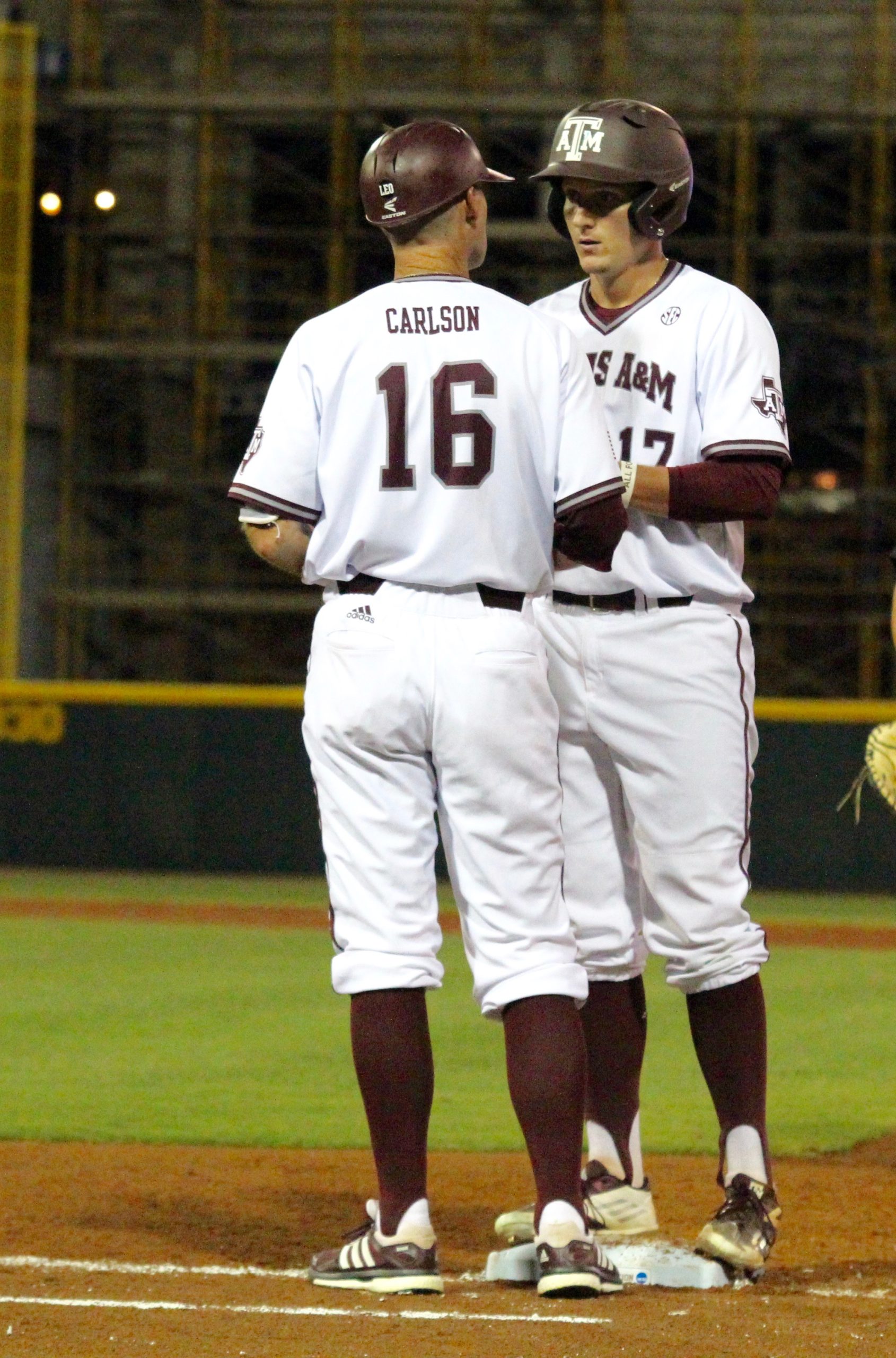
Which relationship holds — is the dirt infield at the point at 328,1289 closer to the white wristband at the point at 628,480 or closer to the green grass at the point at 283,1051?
the green grass at the point at 283,1051

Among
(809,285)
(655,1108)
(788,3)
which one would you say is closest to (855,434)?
(809,285)

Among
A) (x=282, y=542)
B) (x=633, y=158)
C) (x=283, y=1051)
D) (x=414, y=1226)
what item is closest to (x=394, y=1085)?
(x=414, y=1226)

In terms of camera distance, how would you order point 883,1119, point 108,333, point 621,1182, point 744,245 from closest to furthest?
point 621,1182 → point 883,1119 → point 744,245 → point 108,333

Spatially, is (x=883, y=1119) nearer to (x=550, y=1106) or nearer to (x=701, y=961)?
(x=701, y=961)

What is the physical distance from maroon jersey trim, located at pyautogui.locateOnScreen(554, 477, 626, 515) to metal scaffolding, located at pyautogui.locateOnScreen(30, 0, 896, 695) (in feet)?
48.0

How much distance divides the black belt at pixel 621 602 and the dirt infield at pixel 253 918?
5.97 m

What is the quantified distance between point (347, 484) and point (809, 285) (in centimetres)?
1617

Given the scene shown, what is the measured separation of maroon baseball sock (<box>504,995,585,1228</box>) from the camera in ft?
9.98

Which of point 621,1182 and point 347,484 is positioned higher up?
point 347,484

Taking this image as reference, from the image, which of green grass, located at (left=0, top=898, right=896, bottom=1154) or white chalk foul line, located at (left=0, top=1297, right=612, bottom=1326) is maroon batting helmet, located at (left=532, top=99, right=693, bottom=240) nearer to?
white chalk foul line, located at (left=0, top=1297, right=612, bottom=1326)

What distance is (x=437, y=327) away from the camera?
314 centimetres

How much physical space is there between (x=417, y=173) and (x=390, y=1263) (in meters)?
1.70

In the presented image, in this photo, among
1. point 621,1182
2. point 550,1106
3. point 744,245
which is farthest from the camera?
point 744,245

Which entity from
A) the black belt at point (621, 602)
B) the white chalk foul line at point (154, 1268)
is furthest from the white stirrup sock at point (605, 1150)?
the black belt at point (621, 602)
